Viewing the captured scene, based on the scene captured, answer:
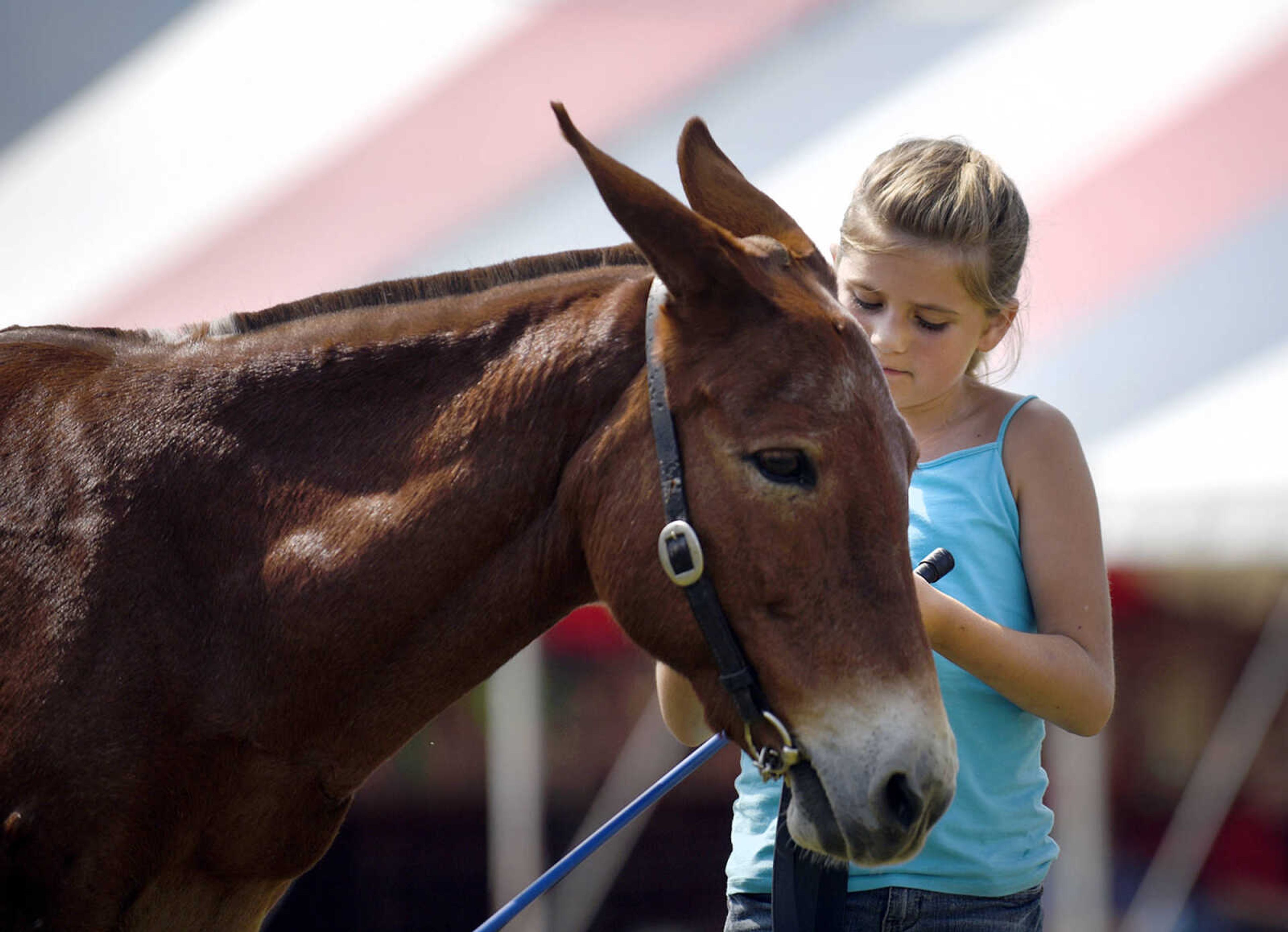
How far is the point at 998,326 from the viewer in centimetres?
247

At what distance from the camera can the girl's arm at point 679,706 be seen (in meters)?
2.35

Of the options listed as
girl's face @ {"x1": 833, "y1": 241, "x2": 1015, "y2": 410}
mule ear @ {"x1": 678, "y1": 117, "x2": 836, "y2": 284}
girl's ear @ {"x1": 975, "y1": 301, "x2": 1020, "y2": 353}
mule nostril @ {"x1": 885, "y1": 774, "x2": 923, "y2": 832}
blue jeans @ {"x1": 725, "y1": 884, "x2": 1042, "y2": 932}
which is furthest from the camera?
girl's ear @ {"x1": 975, "y1": 301, "x2": 1020, "y2": 353}

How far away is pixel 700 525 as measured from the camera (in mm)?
1851

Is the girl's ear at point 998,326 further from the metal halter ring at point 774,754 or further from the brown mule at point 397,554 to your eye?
the metal halter ring at point 774,754

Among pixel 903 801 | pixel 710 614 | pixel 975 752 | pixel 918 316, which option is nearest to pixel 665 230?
pixel 710 614

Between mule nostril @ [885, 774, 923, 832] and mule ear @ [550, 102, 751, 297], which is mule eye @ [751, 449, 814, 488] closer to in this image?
mule ear @ [550, 102, 751, 297]

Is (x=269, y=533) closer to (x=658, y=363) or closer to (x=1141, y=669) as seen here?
(x=658, y=363)

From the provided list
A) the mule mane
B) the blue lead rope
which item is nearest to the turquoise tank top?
the blue lead rope

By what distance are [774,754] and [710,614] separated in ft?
0.75

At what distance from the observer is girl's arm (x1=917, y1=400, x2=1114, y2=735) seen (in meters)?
2.06

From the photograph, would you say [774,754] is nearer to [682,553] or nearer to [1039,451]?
[682,553]

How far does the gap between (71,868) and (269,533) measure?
554 millimetres

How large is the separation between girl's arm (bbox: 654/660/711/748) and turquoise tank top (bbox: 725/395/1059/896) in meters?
0.14

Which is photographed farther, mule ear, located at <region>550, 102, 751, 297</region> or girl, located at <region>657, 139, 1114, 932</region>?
girl, located at <region>657, 139, 1114, 932</region>
